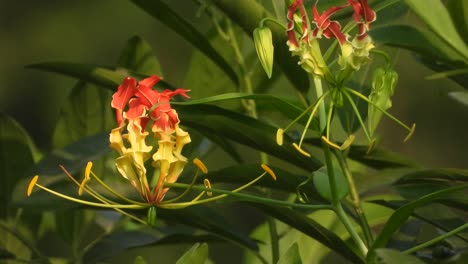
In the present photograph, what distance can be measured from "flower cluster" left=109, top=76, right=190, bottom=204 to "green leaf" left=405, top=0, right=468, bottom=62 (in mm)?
171

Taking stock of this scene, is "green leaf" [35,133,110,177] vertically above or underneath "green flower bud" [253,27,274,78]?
underneath

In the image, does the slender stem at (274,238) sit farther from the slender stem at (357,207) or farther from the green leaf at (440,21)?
the green leaf at (440,21)

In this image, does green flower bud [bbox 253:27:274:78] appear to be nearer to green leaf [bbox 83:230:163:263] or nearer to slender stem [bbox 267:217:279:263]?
slender stem [bbox 267:217:279:263]

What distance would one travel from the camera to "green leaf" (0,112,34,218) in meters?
1.24

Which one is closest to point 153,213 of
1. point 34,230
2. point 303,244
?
point 303,244

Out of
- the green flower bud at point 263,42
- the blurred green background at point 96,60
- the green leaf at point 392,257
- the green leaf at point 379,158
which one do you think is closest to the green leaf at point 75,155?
the green leaf at point 379,158

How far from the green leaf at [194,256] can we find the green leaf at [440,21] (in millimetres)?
208

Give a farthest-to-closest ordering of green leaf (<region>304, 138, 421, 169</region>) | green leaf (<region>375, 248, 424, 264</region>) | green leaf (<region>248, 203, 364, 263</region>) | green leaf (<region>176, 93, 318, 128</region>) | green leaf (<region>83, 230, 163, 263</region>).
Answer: green leaf (<region>83, 230, 163, 263</region>)
green leaf (<region>304, 138, 421, 169</region>)
green leaf (<region>248, 203, 364, 263</region>)
green leaf (<region>176, 93, 318, 128</region>)
green leaf (<region>375, 248, 424, 264</region>)

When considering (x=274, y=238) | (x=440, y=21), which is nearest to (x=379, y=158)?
(x=274, y=238)

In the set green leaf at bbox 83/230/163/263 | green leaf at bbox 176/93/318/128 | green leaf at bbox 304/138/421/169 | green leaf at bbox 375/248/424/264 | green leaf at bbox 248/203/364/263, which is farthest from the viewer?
green leaf at bbox 83/230/163/263

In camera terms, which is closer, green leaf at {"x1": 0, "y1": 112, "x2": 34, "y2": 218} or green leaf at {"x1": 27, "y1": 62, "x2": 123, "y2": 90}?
green leaf at {"x1": 27, "y1": 62, "x2": 123, "y2": 90}

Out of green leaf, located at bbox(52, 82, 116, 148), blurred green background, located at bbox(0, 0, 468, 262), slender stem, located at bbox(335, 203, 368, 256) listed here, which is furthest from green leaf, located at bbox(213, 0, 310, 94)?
blurred green background, located at bbox(0, 0, 468, 262)

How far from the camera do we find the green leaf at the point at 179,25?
1.04 m

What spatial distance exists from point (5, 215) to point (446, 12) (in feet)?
1.80
